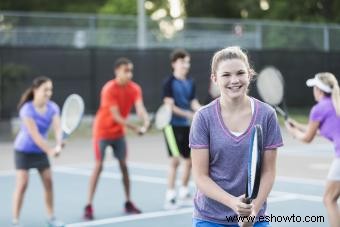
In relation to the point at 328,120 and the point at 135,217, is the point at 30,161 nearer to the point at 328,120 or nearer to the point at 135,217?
the point at 135,217

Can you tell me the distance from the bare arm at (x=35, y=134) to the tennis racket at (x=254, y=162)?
13.2 ft

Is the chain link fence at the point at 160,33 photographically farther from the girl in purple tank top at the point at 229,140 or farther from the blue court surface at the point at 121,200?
the girl in purple tank top at the point at 229,140

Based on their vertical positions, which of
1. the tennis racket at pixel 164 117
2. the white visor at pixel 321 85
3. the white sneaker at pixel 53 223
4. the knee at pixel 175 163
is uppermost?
the white visor at pixel 321 85

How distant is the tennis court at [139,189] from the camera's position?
8.32 m

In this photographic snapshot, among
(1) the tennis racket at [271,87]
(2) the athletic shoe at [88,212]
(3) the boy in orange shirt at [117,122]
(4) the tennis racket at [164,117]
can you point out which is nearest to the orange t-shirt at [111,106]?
(3) the boy in orange shirt at [117,122]

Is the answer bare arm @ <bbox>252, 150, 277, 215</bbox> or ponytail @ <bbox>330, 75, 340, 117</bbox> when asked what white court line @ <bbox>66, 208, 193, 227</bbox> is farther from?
bare arm @ <bbox>252, 150, 277, 215</bbox>

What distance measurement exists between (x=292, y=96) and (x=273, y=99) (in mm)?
16706

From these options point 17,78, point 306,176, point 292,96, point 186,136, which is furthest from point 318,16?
point 186,136

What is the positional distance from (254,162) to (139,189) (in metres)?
6.82

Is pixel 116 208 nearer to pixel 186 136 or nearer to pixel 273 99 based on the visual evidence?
pixel 186 136

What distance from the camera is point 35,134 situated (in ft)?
24.6

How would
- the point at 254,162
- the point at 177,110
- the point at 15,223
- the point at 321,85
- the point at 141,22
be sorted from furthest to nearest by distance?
1. the point at 141,22
2. the point at 177,110
3. the point at 15,223
4. the point at 321,85
5. the point at 254,162

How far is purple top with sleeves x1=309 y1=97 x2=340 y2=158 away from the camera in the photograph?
20.9ft

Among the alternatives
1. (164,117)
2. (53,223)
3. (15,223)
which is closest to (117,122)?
(164,117)
